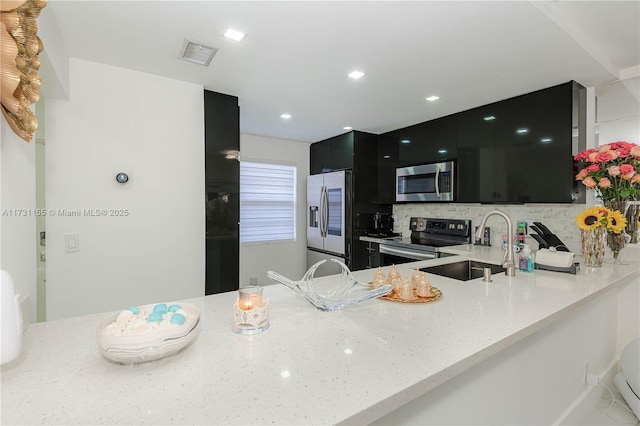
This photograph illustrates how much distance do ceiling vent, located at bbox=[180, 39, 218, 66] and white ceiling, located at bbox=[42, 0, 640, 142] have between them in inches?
1.7

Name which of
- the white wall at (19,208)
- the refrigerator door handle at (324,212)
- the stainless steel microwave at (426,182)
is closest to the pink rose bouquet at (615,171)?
the stainless steel microwave at (426,182)

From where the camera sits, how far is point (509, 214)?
299 cm

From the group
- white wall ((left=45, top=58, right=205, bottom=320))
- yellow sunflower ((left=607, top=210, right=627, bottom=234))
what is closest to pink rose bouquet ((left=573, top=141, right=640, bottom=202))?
yellow sunflower ((left=607, top=210, right=627, bottom=234))

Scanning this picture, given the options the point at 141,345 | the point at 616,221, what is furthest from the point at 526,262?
the point at 141,345

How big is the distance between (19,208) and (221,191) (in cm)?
144

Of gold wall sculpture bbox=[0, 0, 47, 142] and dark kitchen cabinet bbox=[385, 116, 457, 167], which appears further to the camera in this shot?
dark kitchen cabinet bbox=[385, 116, 457, 167]

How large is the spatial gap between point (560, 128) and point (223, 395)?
9.62 feet

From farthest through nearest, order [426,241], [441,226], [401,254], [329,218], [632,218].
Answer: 1. [329,218]
2. [441,226]
3. [426,241]
4. [401,254]
5. [632,218]

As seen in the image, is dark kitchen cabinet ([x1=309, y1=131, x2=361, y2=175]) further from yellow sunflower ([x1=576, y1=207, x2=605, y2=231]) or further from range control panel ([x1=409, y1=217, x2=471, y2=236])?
yellow sunflower ([x1=576, y1=207, x2=605, y2=231])

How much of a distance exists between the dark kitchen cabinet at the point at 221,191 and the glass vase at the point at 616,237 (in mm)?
2834

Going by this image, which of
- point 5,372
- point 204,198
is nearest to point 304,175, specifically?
point 204,198

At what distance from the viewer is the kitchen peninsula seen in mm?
610

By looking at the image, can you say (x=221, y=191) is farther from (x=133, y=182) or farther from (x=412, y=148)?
(x=412, y=148)

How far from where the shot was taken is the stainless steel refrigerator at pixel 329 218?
3.88 metres
